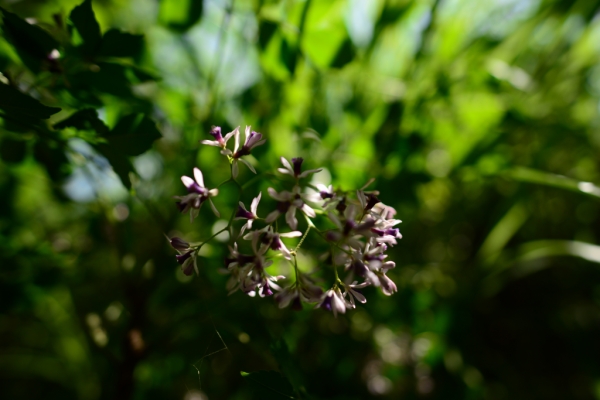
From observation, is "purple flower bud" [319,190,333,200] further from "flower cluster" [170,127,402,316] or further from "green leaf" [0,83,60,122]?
"green leaf" [0,83,60,122]

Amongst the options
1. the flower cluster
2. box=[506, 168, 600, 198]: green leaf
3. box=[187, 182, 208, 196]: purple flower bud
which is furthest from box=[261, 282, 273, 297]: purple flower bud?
box=[506, 168, 600, 198]: green leaf

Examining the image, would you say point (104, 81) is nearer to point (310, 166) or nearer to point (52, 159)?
point (52, 159)

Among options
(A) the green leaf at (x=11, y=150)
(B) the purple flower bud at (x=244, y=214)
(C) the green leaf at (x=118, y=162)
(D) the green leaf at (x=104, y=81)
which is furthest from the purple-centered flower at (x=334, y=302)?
(A) the green leaf at (x=11, y=150)

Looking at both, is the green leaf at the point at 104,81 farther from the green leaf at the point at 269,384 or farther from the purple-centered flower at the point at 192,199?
the green leaf at the point at 269,384

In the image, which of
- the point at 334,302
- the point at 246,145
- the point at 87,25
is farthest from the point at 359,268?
the point at 87,25

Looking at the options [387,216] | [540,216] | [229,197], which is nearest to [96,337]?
[229,197]

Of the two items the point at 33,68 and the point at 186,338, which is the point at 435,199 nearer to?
the point at 186,338
